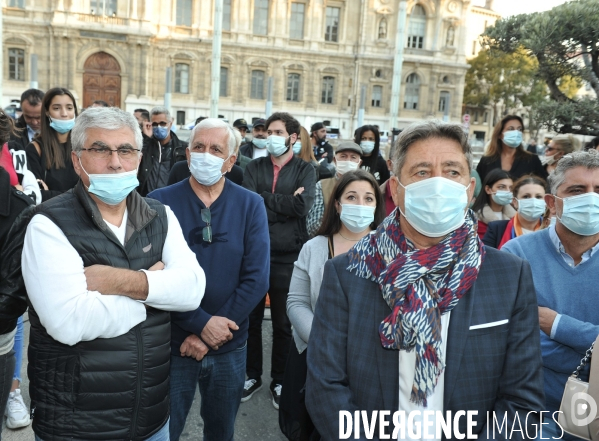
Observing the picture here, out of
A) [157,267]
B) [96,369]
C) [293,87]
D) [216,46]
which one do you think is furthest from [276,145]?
[293,87]

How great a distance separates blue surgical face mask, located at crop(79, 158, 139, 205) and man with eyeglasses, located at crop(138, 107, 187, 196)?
3.94 metres

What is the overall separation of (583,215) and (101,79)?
125ft

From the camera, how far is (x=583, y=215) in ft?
8.63

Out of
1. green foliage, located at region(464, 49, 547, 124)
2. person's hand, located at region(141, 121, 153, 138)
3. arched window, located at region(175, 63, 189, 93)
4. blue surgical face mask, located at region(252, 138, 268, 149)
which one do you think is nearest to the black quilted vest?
person's hand, located at region(141, 121, 153, 138)

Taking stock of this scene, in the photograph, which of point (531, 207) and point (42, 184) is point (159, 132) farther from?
point (531, 207)

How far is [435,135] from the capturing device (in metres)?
1.97

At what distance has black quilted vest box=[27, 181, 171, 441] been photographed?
6.97ft

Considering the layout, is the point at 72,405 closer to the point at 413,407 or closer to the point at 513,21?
the point at 413,407

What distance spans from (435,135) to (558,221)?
3.90ft

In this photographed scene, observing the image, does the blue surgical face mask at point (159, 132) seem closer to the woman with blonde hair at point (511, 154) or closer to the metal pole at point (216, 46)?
the woman with blonde hair at point (511, 154)

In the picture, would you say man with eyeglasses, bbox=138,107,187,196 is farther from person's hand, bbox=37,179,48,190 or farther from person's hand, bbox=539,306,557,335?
person's hand, bbox=539,306,557,335

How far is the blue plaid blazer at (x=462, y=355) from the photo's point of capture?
1826mm

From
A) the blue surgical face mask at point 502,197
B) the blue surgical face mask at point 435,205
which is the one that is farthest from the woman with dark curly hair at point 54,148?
the blue surgical face mask at point 502,197

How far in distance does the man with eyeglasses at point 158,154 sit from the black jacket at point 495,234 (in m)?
3.76
